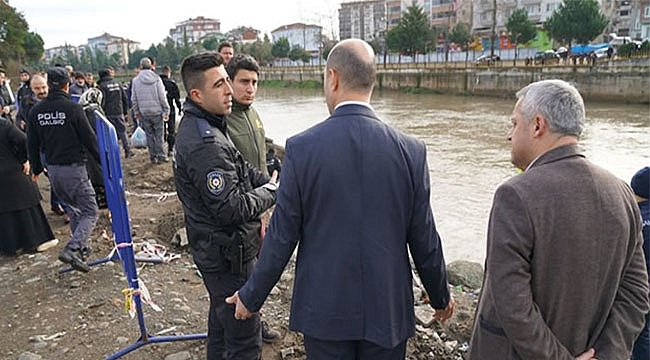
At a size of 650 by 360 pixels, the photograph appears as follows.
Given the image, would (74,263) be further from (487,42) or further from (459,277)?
(487,42)

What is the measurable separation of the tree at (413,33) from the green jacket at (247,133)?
4281cm

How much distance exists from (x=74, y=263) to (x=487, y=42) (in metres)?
61.1

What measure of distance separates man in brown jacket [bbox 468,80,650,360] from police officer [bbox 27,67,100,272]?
3.96 m

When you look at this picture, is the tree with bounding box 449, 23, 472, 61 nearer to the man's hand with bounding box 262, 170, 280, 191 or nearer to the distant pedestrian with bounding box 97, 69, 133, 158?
the distant pedestrian with bounding box 97, 69, 133, 158

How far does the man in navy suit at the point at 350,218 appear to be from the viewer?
1.72 meters

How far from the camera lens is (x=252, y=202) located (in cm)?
239

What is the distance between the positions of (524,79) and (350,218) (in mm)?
29861

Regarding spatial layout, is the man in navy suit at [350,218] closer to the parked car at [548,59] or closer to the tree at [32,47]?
the parked car at [548,59]

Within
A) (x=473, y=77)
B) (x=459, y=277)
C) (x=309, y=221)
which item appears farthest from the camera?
(x=473, y=77)

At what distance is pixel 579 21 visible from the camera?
32406mm

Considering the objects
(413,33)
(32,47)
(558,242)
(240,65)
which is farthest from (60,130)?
(32,47)

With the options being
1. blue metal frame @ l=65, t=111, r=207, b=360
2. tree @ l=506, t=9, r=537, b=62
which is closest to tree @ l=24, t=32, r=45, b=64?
tree @ l=506, t=9, r=537, b=62

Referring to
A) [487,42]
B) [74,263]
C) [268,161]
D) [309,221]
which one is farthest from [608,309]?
[487,42]

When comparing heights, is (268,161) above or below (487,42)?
below
